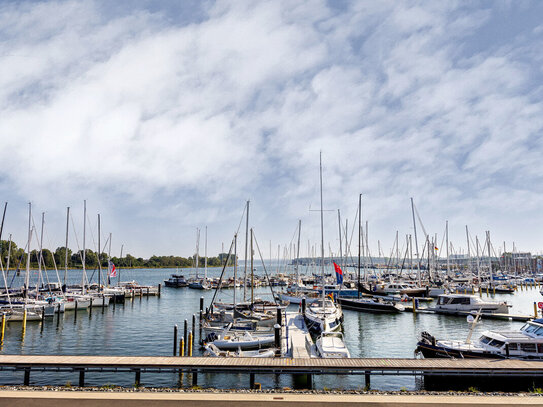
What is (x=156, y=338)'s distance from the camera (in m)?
39.0

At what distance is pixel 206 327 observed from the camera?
116 ft

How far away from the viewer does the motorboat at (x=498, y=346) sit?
80.1 feet

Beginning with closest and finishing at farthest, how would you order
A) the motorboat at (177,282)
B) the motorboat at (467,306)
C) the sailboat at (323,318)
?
the sailboat at (323,318) → the motorboat at (467,306) → the motorboat at (177,282)

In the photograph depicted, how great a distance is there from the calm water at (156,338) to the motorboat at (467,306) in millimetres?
1857

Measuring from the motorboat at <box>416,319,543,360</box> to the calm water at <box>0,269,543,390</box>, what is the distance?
143 inches

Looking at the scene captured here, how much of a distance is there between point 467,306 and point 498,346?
27.7 metres

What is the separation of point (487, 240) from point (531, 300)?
3509 centimetres

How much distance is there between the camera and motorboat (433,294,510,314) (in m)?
49.4

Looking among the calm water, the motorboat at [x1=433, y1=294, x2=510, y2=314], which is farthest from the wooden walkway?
the motorboat at [x1=433, y1=294, x2=510, y2=314]

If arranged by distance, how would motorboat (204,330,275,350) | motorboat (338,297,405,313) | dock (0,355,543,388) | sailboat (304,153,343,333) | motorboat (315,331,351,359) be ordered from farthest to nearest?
motorboat (338,297,405,313), sailboat (304,153,343,333), motorboat (204,330,275,350), motorboat (315,331,351,359), dock (0,355,543,388)

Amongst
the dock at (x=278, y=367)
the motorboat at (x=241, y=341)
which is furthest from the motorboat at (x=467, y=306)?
the dock at (x=278, y=367)

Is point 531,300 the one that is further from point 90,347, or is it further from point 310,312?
point 90,347

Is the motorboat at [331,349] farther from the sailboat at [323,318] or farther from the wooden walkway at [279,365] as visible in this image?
the sailboat at [323,318]

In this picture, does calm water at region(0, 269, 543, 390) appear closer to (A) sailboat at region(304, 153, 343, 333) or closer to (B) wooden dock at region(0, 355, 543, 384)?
(A) sailboat at region(304, 153, 343, 333)
